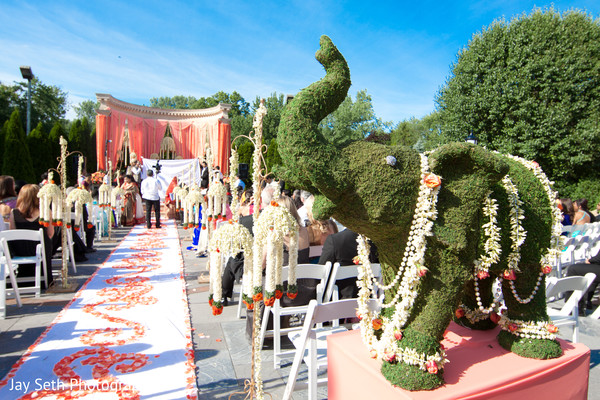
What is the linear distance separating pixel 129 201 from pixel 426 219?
12.3 m

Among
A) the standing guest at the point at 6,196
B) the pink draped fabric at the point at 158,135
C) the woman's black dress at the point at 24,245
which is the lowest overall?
the woman's black dress at the point at 24,245

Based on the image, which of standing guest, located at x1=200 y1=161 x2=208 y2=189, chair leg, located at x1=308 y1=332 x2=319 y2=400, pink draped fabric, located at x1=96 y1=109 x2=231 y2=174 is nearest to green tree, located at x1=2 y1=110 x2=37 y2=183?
pink draped fabric, located at x1=96 y1=109 x2=231 y2=174

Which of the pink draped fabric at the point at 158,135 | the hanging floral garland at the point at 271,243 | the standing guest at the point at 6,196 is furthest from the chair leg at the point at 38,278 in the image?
the pink draped fabric at the point at 158,135

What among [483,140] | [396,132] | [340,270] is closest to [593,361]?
[340,270]

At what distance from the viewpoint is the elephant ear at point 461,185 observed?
6.88 ft

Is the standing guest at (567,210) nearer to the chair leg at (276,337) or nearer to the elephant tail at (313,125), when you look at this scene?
the chair leg at (276,337)

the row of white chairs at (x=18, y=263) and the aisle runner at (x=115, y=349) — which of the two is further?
the row of white chairs at (x=18, y=263)

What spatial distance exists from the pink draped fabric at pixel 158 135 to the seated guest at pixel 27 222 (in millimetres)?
13429

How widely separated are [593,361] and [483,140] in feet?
37.9

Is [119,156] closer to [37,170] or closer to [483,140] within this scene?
[37,170]

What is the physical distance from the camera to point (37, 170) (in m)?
17.0

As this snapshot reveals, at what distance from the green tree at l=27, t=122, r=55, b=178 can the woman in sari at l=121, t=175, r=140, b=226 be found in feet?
25.5

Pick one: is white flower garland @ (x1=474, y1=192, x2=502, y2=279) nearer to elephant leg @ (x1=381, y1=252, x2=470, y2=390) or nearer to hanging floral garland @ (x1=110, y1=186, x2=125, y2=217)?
elephant leg @ (x1=381, y1=252, x2=470, y2=390)

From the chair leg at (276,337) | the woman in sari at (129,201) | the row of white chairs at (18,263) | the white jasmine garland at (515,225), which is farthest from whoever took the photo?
the woman in sari at (129,201)
